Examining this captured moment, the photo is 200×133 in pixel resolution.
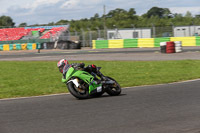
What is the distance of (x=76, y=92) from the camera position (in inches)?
326

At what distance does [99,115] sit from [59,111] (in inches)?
37.9

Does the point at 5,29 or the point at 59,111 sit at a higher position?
the point at 5,29

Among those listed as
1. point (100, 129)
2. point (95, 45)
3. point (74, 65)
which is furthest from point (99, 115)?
point (95, 45)

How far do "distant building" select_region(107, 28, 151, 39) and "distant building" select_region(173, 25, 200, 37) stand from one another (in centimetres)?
357

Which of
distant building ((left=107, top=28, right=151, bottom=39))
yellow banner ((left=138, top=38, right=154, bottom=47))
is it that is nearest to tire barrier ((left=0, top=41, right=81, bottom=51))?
distant building ((left=107, top=28, right=151, bottom=39))

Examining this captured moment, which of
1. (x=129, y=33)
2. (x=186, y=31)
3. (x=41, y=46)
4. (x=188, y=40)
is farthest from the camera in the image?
(x=41, y=46)

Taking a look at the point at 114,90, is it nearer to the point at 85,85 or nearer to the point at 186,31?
the point at 85,85

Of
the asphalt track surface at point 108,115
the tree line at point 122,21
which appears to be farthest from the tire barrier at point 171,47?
the tree line at point 122,21

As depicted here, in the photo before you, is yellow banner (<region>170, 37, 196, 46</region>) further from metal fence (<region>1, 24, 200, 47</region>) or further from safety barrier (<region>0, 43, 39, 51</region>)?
safety barrier (<region>0, 43, 39, 51</region>)

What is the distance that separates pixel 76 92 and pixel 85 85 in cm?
30

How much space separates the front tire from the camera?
8.20 metres

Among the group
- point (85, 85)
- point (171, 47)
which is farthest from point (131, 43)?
point (85, 85)

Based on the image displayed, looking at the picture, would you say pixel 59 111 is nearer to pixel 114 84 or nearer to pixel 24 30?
pixel 114 84

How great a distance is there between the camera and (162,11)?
160875 mm
